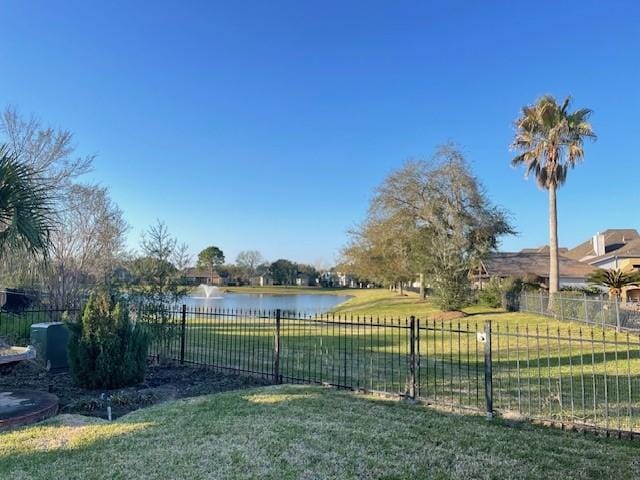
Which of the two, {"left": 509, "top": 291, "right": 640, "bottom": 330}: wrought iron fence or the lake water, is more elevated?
{"left": 509, "top": 291, "right": 640, "bottom": 330}: wrought iron fence

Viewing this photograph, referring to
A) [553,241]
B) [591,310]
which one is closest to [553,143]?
[553,241]

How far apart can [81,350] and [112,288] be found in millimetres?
1580

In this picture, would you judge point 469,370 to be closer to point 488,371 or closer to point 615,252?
point 488,371

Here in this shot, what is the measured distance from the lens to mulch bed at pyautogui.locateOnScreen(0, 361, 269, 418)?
19.5 feet

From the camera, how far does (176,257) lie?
9273 mm

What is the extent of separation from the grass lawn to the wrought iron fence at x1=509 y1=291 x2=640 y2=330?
8.98m

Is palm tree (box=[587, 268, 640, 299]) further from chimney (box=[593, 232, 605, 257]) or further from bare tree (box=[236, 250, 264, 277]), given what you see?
bare tree (box=[236, 250, 264, 277])

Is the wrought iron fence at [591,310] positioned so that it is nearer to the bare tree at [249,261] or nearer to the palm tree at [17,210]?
the palm tree at [17,210]

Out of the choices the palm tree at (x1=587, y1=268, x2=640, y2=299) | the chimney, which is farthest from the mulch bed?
the chimney

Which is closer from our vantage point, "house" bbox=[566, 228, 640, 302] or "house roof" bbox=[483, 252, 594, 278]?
"house" bbox=[566, 228, 640, 302]

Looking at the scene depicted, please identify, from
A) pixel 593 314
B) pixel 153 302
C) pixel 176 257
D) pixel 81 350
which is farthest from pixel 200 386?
pixel 593 314

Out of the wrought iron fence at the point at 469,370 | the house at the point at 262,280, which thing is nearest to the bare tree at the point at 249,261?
the house at the point at 262,280

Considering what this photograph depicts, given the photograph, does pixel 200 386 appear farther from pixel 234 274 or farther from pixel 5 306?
pixel 234 274

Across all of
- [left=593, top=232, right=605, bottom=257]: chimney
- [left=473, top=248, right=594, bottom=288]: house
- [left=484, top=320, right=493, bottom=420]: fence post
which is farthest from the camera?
[left=593, top=232, right=605, bottom=257]: chimney
